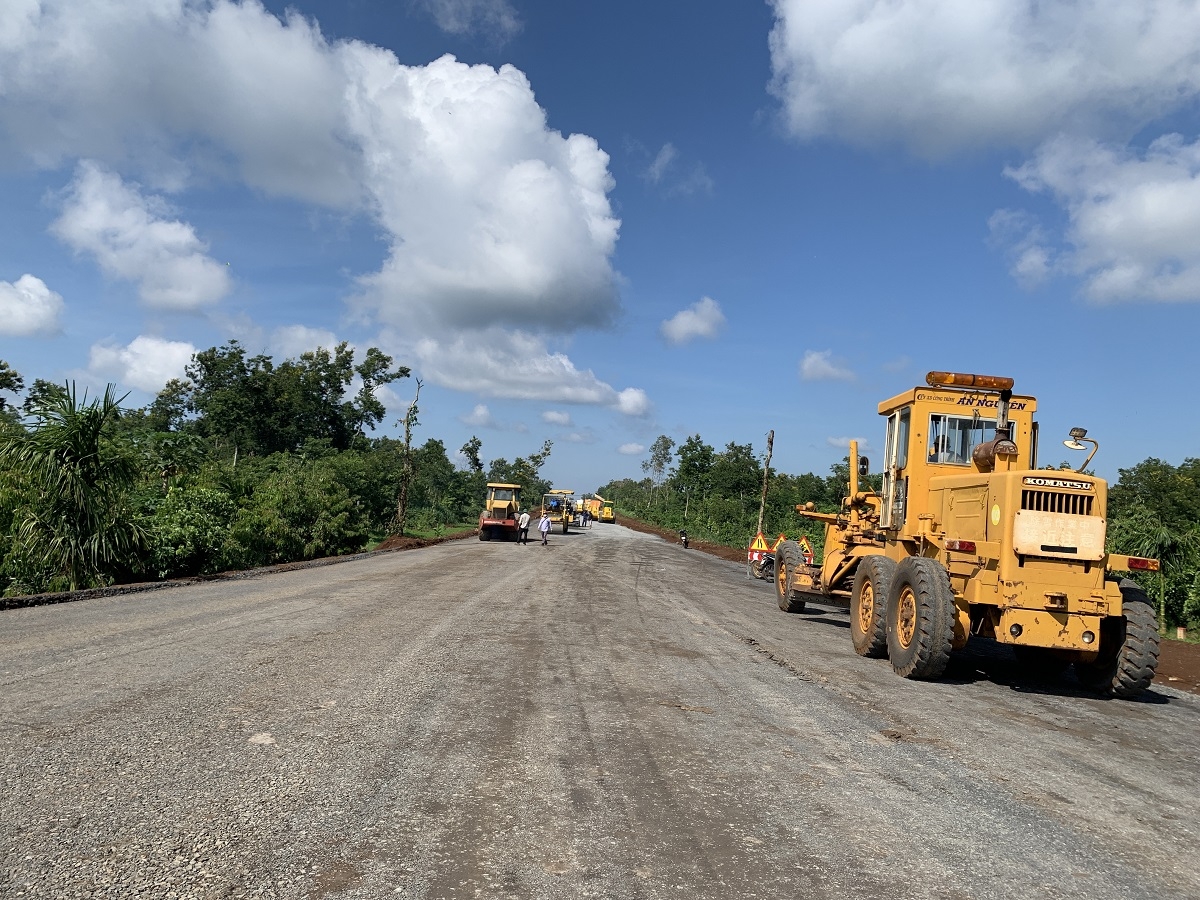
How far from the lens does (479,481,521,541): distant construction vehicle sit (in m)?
36.9

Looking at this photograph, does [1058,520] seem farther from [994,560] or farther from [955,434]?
[955,434]

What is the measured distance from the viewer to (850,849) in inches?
155

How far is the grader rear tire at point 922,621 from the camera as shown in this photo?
811 centimetres

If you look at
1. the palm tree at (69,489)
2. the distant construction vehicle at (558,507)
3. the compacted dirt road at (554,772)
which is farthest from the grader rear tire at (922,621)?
the distant construction vehicle at (558,507)

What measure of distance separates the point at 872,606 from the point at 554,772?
6349mm

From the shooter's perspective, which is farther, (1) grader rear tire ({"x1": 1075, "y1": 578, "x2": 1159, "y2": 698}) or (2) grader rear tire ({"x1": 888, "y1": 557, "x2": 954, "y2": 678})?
(2) grader rear tire ({"x1": 888, "y1": 557, "x2": 954, "y2": 678})

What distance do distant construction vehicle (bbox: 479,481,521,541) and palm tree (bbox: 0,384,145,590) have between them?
22.8 meters

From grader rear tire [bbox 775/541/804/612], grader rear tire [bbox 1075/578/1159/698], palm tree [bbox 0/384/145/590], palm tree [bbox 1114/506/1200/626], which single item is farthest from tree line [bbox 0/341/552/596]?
palm tree [bbox 1114/506/1200/626]

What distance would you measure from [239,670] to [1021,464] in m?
9.72

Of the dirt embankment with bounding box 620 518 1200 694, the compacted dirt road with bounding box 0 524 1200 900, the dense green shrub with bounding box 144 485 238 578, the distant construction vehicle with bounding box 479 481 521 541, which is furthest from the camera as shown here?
the distant construction vehicle with bounding box 479 481 521 541

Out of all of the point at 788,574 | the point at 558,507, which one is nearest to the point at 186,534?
the point at 788,574

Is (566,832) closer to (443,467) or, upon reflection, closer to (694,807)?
(694,807)

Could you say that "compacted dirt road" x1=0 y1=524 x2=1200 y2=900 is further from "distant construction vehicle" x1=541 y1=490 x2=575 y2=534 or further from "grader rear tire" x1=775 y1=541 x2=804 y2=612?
"distant construction vehicle" x1=541 y1=490 x2=575 y2=534

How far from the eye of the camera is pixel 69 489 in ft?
44.3
